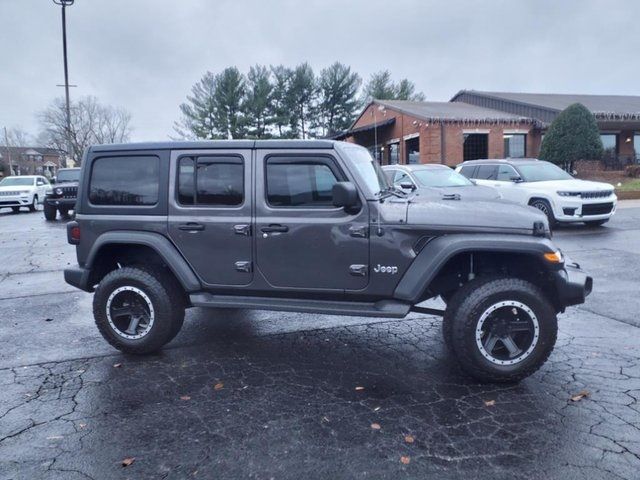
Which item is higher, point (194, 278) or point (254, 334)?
point (194, 278)

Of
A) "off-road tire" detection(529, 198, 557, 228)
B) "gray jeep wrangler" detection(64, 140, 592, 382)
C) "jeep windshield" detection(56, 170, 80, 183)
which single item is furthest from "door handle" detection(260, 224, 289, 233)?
"jeep windshield" detection(56, 170, 80, 183)

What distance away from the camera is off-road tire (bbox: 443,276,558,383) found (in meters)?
3.73

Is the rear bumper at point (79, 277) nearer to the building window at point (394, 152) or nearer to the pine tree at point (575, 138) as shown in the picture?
the pine tree at point (575, 138)

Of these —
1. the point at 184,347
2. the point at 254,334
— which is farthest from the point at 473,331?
the point at 184,347

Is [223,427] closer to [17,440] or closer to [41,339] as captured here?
[17,440]

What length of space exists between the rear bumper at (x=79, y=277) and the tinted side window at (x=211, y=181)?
1.21 meters

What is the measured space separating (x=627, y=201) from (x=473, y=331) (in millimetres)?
18569

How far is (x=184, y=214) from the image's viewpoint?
14.3 ft

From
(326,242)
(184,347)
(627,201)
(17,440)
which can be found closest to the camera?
(17,440)

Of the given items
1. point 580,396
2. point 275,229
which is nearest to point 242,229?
point 275,229

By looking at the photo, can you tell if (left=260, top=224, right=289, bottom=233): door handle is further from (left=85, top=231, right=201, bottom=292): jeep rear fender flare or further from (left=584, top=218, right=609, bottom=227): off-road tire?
(left=584, top=218, right=609, bottom=227): off-road tire

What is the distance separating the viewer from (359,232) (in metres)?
3.98

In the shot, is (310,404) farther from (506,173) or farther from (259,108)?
(259,108)

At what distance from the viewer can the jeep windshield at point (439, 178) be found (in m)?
11.1
